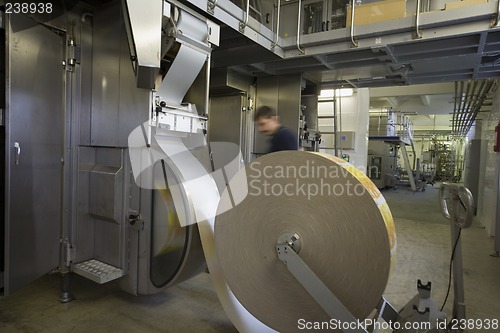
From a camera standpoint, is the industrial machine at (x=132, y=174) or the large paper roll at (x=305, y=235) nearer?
the large paper roll at (x=305, y=235)

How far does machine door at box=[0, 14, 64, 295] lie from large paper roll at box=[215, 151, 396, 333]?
156cm

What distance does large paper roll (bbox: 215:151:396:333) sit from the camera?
1.50m

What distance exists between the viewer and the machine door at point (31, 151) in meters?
2.22

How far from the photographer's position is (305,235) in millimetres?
1642

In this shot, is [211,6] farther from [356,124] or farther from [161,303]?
[356,124]

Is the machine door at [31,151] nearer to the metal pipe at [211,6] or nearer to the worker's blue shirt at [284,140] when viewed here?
the metal pipe at [211,6]

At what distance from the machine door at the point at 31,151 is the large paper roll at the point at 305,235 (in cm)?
156

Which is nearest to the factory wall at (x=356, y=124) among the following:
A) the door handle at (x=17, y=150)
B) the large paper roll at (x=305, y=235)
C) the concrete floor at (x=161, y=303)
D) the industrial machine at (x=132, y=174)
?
the concrete floor at (x=161, y=303)

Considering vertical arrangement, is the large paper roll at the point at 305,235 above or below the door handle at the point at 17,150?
below

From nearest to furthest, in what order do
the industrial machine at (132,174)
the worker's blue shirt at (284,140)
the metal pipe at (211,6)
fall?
1. the industrial machine at (132,174)
2. the metal pipe at (211,6)
3. the worker's blue shirt at (284,140)

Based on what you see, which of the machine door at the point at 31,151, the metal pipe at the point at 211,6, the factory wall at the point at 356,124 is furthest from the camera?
the factory wall at the point at 356,124

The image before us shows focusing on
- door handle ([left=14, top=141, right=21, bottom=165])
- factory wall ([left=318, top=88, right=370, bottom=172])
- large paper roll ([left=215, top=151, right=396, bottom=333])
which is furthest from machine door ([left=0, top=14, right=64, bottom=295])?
factory wall ([left=318, top=88, right=370, bottom=172])

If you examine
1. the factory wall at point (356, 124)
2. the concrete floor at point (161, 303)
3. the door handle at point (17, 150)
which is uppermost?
the factory wall at point (356, 124)

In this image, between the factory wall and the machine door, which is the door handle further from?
the factory wall
